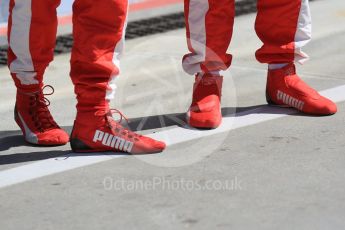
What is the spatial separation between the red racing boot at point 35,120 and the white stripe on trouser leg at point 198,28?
0.67 m

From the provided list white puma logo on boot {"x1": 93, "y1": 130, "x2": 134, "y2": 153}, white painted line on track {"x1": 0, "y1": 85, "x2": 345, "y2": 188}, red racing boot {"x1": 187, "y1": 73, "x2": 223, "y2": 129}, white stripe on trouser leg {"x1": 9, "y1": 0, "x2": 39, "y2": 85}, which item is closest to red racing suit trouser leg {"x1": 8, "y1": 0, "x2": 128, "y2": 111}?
white stripe on trouser leg {"x1": 9, "y1": 0, "x2": 39, "y2": 85}

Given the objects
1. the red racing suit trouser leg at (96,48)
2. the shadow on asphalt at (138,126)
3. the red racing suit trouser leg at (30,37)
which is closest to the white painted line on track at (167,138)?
the shadow on asphalt at (138,126)

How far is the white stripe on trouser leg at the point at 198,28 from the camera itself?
3.69 metres

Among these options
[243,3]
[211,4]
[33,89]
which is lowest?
[243,3]

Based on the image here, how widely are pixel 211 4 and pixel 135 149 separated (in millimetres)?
773

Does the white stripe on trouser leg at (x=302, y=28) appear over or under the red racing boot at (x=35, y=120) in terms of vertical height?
over

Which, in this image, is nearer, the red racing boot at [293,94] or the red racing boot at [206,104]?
the red racing boot at [206,104]

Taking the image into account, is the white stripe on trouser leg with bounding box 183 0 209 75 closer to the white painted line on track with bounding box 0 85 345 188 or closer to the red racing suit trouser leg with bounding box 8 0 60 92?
the white painted line on track with bounding box 0 85 345 188

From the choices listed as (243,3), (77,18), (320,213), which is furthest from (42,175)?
(243,3)

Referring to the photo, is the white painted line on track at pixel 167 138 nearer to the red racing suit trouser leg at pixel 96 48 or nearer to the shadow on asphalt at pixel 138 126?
the shadow on asphalt at pixel 138 126

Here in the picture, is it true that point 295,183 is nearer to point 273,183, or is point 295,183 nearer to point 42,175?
point 273,183

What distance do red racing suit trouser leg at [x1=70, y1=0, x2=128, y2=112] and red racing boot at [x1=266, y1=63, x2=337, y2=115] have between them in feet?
2.87

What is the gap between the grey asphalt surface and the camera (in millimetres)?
2635

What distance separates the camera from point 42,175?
3.11 meters
